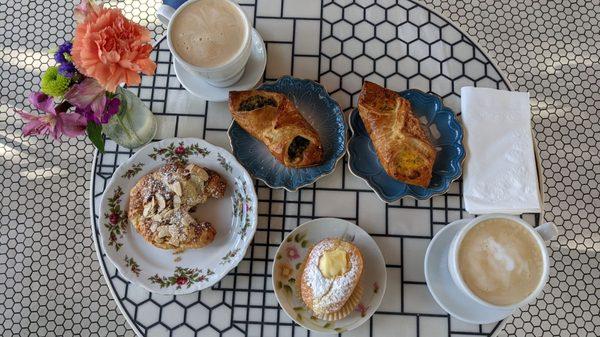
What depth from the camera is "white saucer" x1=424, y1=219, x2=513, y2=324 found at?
3.37ft

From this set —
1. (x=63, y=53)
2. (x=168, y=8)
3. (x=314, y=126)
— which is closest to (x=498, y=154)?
(x=314, y=126)

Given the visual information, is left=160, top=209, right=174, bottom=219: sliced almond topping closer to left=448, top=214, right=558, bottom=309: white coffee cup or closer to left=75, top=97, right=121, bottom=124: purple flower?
left=75, top=97, right=121, bottom=124: purple flower

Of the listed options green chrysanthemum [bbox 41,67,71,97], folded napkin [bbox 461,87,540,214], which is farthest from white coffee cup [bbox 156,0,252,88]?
folded napkin [bbox 461,87,540,214]

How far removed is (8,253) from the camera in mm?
1391

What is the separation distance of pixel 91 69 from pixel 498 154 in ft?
2.63

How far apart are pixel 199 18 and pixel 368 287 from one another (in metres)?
0.63

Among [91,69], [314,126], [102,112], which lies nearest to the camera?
[91,69]

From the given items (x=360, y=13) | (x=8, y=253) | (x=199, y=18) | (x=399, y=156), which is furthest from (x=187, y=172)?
(x=8, y=253)

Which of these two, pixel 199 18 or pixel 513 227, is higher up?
pixel 199 18

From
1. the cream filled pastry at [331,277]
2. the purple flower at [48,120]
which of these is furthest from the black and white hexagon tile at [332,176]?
the purple flower at [48,120]

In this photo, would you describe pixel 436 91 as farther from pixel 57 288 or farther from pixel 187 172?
pixel 57 288

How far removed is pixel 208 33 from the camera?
1030 millimetres

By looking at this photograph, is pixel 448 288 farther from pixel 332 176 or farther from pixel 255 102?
pixel 255 102

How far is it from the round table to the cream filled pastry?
0.34 ft
